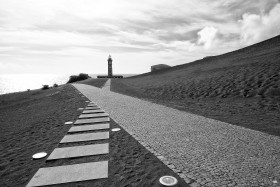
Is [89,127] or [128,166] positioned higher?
[89,127]

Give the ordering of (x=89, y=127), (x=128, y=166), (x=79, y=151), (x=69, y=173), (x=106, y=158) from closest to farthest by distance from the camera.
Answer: (x=69, y=173) → (x=128, y=166) → (x=106, y=158) → (x=79, y=151) → (x=89, y=127)

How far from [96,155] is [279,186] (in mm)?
3256

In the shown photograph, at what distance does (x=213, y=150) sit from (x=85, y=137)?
3.30m

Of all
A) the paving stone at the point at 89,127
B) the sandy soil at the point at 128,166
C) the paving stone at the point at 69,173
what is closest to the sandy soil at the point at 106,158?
the sandy soil at the point at 128,166

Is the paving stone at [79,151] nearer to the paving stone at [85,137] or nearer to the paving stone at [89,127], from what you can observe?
the paving stone at [85,137]

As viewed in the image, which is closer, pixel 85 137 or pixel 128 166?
pixel 128 166

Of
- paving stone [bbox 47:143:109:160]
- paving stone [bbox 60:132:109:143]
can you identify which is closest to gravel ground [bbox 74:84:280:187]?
paving stone [bbox 60:132:109:143]

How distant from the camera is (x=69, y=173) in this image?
3.16 meters

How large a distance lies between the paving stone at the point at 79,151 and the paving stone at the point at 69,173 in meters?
0.45

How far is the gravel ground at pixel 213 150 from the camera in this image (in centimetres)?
289

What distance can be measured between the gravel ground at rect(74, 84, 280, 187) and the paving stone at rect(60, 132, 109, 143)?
2.74ft

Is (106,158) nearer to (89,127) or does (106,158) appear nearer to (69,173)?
(69,173)

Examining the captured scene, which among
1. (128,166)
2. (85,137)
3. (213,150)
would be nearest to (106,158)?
(128,166)

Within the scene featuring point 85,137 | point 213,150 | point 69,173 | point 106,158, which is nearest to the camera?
point 69,173
